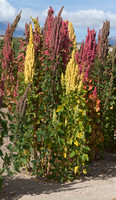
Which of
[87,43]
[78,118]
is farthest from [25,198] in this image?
[87,43]

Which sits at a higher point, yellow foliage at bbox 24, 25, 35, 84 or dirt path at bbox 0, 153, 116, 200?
yellow foliage at bbox 24, 25, 35, 84

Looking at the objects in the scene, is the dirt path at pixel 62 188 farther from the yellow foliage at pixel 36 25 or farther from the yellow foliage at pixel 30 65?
the yellow foliage at pixel 36 25

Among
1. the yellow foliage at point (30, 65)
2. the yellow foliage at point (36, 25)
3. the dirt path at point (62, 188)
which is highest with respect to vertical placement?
the yellow foliage at point (36, 25)

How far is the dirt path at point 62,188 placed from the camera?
12.1 ft

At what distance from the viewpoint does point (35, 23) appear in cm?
532

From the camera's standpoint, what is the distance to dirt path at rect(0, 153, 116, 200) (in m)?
3.70

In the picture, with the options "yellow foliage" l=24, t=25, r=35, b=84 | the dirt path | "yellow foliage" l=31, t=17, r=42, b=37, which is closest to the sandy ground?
the dirt path

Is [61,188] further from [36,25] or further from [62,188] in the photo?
[36,25]

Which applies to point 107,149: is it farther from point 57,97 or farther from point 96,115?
point 57,97

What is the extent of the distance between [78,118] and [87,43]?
1724 millimetres

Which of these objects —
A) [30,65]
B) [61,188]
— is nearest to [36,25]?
[30,65]

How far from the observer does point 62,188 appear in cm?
414

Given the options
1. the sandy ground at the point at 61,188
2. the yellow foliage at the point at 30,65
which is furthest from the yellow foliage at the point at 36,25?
the sandy ground at the point at 61,188

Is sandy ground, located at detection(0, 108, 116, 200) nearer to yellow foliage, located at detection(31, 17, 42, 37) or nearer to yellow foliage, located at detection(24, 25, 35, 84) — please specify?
yellow foliage, located at detection(24, 25, 35, 84)
